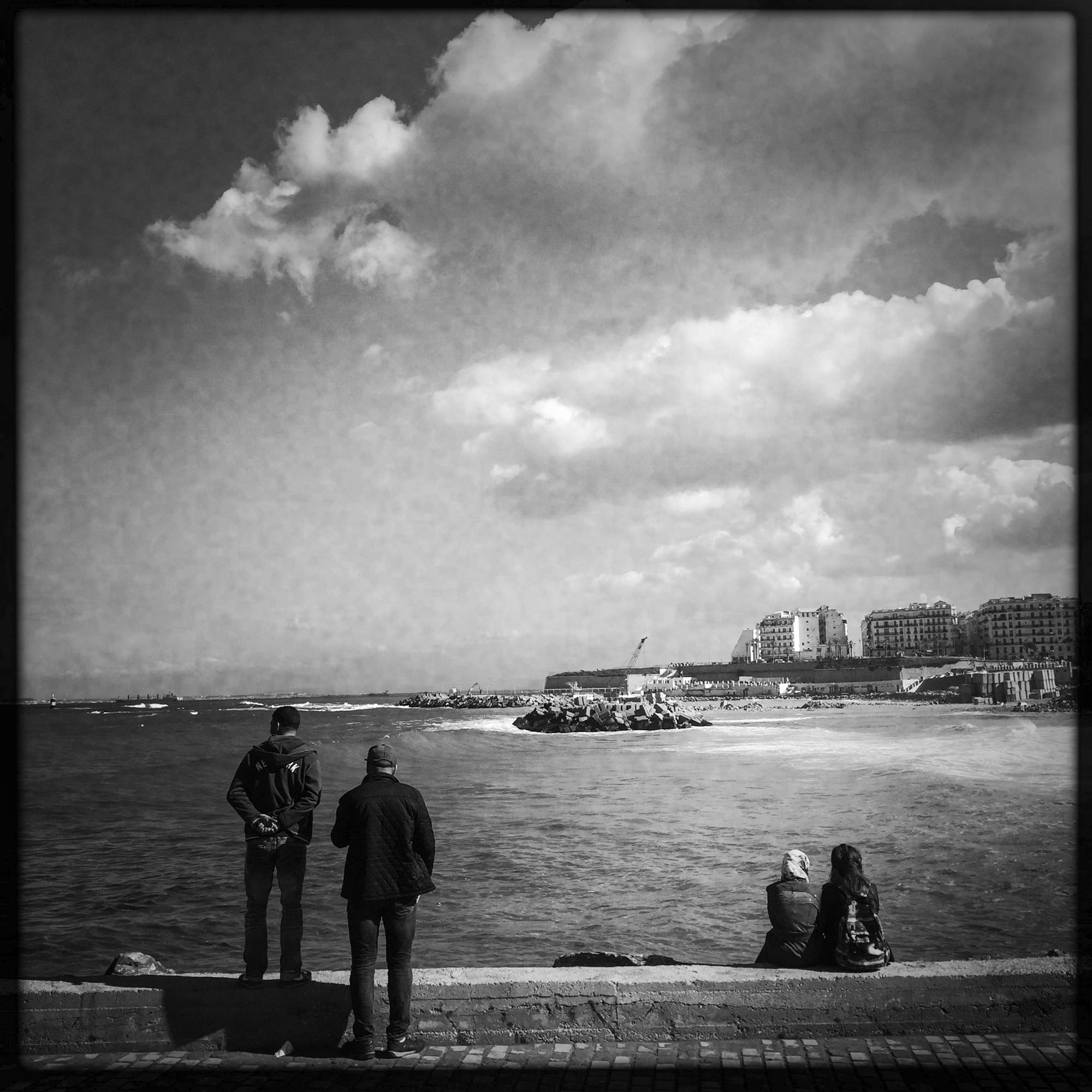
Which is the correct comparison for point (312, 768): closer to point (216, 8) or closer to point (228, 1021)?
point (228, 1021)

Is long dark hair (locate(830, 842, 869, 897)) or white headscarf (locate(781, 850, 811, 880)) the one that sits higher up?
long dark hair (locate(830, 842, 869, 897))

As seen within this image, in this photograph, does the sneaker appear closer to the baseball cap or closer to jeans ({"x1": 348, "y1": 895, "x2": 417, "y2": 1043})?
jeans ({"x1": 348, "y1": 895, "x2": 417, "y2": 1043})

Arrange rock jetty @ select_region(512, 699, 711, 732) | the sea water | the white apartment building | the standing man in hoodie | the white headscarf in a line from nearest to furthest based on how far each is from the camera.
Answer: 1. the standing man in hoodie
2. the white headscarf
3. the sea water
4. the white apartment building
5. rock jetty @ select_region(512, 699, 711, 732)

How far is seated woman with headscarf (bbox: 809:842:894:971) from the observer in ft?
11.5

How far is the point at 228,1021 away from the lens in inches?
134

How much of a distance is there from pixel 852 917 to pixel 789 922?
2.28 feet

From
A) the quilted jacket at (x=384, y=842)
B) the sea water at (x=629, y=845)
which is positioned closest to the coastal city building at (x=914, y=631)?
the sea water at (x=629, y=845)

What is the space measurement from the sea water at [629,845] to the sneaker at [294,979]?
2.90m

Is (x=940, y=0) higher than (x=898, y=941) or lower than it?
higher

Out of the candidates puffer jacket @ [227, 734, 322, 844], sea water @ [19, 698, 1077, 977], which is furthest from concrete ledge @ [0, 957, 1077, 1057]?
sea water @ [19, 698, 1077, 977]

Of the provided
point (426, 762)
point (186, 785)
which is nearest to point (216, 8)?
point (426, 762)

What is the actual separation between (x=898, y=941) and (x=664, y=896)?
8.07 feet

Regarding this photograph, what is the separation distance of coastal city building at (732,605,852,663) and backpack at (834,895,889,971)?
1276 centimetres

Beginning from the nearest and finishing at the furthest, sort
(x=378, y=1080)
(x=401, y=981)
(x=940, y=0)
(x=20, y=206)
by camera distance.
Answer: (x=378, y=1080)
(x=401, y=981)
(x=940, y=0)
(x=20, y=206)
